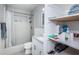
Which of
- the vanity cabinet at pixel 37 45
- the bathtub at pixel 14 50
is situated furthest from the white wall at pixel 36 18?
the bathtub at pixel 14 50

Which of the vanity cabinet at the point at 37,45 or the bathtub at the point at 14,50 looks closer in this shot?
the bathtub at the point at 14,50

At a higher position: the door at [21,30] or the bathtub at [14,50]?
the door at [21,30]

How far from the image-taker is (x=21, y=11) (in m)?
1.50

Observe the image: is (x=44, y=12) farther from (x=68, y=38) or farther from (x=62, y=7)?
(x=68, y=38)

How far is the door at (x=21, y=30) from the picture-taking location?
154cm

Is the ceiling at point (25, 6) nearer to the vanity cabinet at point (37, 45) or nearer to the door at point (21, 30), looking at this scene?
the door at point (21, 30)

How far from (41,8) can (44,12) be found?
0.26ft

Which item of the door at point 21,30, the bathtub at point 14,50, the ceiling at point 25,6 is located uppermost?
the ceiling at point 25,6

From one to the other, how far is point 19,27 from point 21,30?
0.22 ft

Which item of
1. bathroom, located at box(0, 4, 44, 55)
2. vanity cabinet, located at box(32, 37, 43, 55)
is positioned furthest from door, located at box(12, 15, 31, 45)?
vanity cabinet, located at box(32, 37, 43, 55)

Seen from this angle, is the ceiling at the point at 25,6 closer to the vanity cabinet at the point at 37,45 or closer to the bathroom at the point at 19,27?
the bathroom at the point at 19,27

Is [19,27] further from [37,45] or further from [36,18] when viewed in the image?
[37,45]

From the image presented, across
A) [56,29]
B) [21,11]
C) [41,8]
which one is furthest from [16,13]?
[56,29]
